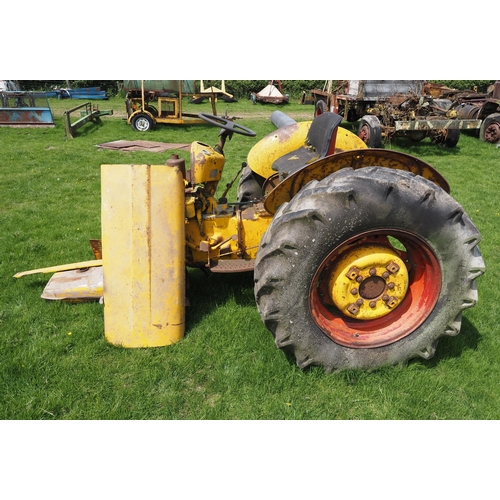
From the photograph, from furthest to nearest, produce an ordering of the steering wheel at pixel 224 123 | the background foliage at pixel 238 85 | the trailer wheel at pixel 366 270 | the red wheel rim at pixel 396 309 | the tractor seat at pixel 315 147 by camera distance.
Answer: the background foliage at pixel 238 85 < the steering wheel at pixel 224 123 < the tractor seat at pixel 315 147 < the red wheel rim at pixel 396 309 < the trailer wheel at pixel 366 270

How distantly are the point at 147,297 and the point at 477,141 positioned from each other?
11194mm

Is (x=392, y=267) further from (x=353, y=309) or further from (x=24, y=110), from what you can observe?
(x=24, y=110)

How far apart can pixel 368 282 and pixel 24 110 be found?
41.1 ft

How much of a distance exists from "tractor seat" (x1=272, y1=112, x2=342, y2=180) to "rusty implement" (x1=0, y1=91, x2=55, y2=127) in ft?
36.1

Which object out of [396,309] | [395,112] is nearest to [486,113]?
[395,112]

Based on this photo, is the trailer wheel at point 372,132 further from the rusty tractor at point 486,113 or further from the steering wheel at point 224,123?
the steering wheel at point 224,123

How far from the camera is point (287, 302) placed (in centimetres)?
240

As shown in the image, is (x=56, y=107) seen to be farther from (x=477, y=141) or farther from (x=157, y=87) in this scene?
(x=477, y=141)

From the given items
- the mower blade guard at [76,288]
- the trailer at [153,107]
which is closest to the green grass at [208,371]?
the mower blade guard at [76,288]

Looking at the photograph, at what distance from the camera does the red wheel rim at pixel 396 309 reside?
255cm

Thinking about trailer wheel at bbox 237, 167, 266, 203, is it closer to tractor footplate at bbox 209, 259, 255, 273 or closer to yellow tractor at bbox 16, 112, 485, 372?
yellow tractor at bbox 16, 112, 485, 372

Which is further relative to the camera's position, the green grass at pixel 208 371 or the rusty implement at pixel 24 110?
the rusty implement at pixel 24 110

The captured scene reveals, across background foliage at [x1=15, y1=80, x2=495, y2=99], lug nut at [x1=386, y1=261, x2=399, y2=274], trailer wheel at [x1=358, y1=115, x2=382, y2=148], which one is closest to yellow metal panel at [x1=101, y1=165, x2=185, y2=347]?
lug nut at [x1=386, y1=261, x2=399, y2=274]

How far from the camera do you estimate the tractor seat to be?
3.06 metres
